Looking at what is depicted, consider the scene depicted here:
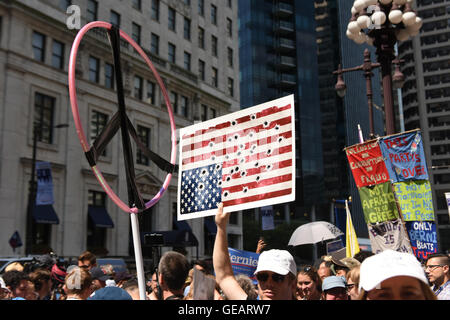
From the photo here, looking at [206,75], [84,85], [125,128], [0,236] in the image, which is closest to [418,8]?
[206,75]

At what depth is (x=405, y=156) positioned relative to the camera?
9875mm

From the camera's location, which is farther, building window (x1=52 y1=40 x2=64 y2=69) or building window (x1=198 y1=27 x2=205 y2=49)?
building window (x1=198 y1=27 x2=205 y2=49)

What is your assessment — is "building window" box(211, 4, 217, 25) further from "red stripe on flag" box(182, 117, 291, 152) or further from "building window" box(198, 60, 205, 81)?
"red stripe on flag" box(182, 117, 291, 152)

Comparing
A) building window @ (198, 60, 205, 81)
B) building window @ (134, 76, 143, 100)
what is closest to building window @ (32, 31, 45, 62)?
building window @ (134, 76, 143, 100)

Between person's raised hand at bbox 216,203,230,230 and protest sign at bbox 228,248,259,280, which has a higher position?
person's raised hand at bbox 216,203,230,230

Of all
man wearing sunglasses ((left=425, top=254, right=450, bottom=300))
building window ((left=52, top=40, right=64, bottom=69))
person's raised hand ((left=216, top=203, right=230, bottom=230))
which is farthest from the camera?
building window ((left=52, top=40, right=64, bottom=69))

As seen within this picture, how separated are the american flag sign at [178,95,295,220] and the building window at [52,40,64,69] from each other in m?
30.1

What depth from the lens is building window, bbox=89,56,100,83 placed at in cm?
3544

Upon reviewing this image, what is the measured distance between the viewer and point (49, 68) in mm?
31984

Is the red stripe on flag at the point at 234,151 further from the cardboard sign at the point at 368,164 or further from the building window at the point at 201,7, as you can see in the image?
the building window at the point at 201,7

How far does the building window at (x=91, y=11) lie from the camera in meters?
35.1

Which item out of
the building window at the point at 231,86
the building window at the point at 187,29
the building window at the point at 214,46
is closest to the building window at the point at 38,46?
the building window at the point at 187,29

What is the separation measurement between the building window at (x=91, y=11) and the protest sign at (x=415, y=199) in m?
30.1
